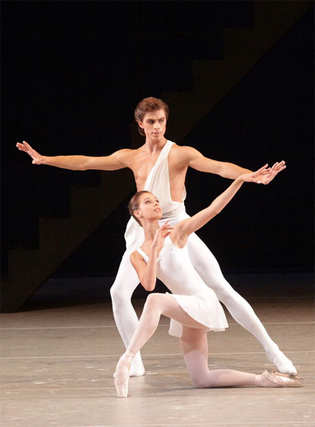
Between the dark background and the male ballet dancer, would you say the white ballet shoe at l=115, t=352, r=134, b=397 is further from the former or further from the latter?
the dark background

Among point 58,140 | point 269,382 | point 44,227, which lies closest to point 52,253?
point 44,227

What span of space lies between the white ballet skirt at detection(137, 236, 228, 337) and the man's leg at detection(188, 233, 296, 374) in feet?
0.60

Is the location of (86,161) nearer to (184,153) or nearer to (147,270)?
(184,153)

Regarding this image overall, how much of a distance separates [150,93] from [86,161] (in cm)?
355

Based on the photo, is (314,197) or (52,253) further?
(314,197)

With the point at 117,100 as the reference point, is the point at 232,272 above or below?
below

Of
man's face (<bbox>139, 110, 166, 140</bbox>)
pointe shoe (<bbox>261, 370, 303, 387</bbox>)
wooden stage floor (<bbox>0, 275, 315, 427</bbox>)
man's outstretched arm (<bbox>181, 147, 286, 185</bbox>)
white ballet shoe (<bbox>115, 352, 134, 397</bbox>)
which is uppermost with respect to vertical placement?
man's face (<bbox>139, 110, 166, 140</bbox>)

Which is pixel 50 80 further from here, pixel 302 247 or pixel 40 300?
pixel 302 247

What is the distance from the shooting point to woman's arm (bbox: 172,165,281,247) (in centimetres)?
380

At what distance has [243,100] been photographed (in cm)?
810

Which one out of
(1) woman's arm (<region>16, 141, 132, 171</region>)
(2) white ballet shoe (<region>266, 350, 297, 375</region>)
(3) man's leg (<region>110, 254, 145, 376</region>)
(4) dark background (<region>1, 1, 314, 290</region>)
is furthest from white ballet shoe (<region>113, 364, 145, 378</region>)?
(4) dark background (<region>1, 1, 314, 290</region>)

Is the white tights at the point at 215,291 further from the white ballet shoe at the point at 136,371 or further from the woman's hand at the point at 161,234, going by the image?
the woman's hand at the point at 161,234

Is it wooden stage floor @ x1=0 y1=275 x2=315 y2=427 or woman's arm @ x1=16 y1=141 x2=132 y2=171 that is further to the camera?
woman's arm @ x1=16 y1=141 x2=132 y2=171

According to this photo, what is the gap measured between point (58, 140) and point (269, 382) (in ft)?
14.9
